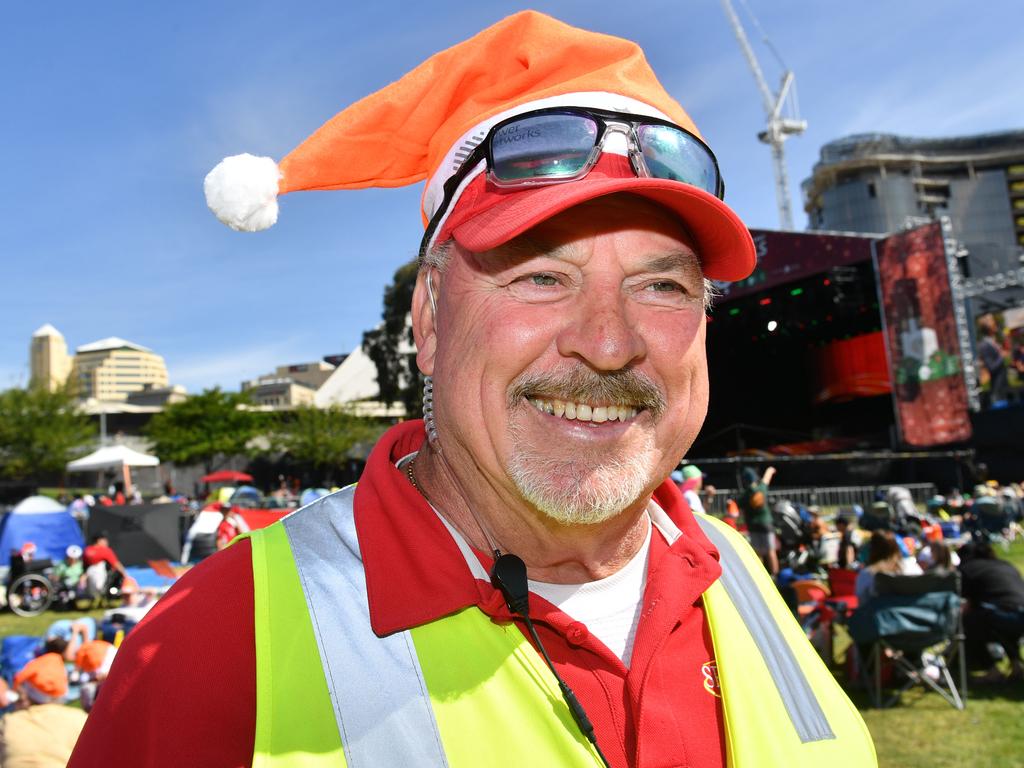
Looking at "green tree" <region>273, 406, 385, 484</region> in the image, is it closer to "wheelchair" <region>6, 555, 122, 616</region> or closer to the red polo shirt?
"wheelchair" <region>6, 555, 122, 616</region>

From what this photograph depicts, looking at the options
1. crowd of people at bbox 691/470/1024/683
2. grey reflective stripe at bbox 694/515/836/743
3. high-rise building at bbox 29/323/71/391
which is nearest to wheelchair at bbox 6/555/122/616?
crowd of people at bbox 691/470/1024/683

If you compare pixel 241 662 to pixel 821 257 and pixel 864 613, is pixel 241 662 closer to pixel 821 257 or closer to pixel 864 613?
pixel 864 613

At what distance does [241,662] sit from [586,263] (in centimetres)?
93

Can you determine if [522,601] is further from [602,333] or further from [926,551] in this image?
[926,551]

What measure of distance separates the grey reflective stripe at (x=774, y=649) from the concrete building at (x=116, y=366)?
192m

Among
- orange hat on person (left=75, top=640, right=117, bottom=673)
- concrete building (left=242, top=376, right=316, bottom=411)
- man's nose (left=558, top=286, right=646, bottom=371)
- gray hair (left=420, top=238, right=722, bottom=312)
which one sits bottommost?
orange hat on person (left=75, top=640, right=117, bottom=673)

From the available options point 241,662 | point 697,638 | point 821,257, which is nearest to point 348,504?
point 241,662

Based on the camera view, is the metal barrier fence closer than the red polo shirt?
No

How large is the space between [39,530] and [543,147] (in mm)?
14113

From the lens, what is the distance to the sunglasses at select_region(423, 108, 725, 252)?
1.52 m

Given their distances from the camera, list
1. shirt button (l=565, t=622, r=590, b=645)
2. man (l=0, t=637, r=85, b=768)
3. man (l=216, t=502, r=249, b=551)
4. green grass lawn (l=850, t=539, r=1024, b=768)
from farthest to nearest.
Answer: man (l=216, t=502, r=249, b=551)
green grass lawn (l=850, t=539, r=1024, b=768)
man (l=0, t=637, r=85, b=768)
shirt button (l=565, t=622, r=590, b=645)

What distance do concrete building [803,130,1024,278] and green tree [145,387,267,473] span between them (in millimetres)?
64251

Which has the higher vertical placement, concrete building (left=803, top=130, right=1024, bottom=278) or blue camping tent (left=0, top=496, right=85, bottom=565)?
concrete building (left=803, top=130, right=1024, bottom=278)

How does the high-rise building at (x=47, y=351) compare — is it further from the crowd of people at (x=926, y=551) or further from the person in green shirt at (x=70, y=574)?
the crowd of people at (x=926, y=551)
